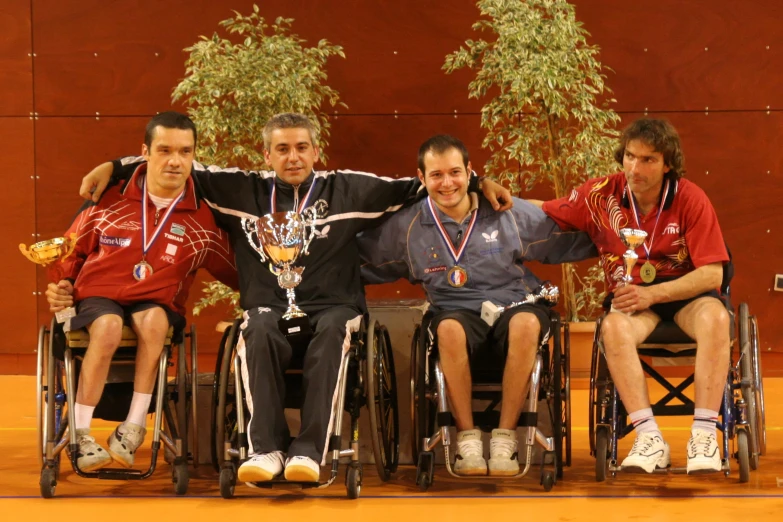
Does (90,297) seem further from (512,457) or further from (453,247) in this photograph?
(512,457)

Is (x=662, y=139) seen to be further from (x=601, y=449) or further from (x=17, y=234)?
(x=17, y=234)

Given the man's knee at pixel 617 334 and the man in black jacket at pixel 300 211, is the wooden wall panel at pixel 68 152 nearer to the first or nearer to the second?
the man in black jacket at pixel 300 211

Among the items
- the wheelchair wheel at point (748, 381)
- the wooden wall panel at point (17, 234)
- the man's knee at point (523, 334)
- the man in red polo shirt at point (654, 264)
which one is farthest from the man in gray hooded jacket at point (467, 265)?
the wooden wall panel at point (17, 234)

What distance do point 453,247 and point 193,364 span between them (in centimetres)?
102

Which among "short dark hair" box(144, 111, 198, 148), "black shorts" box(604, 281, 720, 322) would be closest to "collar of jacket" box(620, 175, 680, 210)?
"black shorts" box(604, 281, 720, 322)

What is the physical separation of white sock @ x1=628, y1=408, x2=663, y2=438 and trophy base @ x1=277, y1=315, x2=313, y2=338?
43.8 inches

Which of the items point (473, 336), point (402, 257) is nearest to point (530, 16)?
point (402, 257)

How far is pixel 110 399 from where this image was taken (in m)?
3.76

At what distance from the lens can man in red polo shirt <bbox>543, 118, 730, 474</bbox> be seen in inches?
132

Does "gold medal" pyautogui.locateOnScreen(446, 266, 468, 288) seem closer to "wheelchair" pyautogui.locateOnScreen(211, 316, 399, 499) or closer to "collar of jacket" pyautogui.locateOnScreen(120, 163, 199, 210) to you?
"wheelchair" pyautogui.locateOnScreen(211, 316, 399, 499)

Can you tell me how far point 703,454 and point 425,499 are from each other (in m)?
0.89

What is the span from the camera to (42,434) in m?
3.68

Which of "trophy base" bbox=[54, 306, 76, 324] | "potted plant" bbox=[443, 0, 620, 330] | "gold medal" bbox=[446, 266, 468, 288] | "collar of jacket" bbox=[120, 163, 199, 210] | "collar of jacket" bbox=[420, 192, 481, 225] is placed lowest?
"trophy base" bbox=[54, 306, 76, 324]

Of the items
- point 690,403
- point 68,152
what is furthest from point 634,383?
point 68,152
